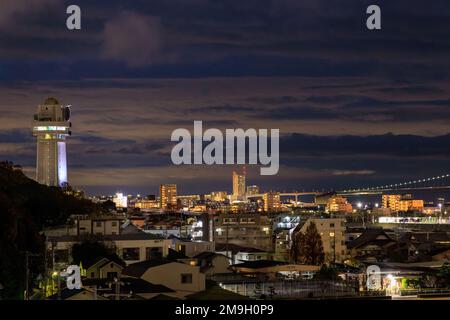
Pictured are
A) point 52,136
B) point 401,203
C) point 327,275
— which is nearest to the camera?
point 327,275

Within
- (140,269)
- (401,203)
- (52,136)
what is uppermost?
(52,136)

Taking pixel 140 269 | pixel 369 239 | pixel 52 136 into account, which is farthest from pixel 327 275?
pixel 52 136

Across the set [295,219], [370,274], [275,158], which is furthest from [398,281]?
[295,219]

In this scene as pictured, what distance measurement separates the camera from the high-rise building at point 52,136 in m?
41.7

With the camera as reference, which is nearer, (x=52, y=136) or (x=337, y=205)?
(x=52, y=136)

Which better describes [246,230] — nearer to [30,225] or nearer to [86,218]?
[86,218]

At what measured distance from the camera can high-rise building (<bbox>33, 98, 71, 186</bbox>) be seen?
41.7m

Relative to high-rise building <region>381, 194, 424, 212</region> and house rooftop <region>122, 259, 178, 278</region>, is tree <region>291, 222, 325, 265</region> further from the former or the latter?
high-rise building <region>381, 194, 424, 212</region>

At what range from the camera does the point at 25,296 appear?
326 inches

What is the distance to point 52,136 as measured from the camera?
41.8 m

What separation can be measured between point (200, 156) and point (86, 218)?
10.3 m

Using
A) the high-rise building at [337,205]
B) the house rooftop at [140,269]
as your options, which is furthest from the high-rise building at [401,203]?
the house rooftop at [140,269]

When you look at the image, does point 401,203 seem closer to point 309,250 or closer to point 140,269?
point 309,250
